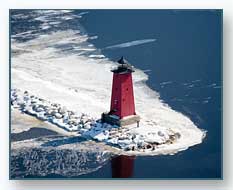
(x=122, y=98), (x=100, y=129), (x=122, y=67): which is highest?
(x=122, y=67)

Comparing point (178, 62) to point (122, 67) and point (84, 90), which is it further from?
point (84, 90)

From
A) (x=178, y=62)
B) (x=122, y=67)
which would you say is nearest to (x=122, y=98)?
(x=122, y=67)

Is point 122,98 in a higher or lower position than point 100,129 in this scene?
higher

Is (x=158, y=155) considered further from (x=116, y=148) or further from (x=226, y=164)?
(x=226, y=164)

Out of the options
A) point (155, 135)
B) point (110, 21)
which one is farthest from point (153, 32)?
point (155, 135)

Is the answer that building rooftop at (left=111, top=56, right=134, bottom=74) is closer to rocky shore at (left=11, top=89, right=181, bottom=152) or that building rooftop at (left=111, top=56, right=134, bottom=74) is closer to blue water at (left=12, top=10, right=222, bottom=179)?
blue water at (left=12, top=10, right=222, bottom=179)

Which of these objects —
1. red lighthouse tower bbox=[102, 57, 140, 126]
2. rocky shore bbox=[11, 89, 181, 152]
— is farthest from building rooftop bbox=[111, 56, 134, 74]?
rocky shore bbox=[11, 89, 181, 152]

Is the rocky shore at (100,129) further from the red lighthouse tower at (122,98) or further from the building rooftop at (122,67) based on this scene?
the building rooftop at (122,67)

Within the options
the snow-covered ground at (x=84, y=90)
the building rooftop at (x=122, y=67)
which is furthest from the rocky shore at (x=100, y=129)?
the building rooftop at (x=122, y=67)
